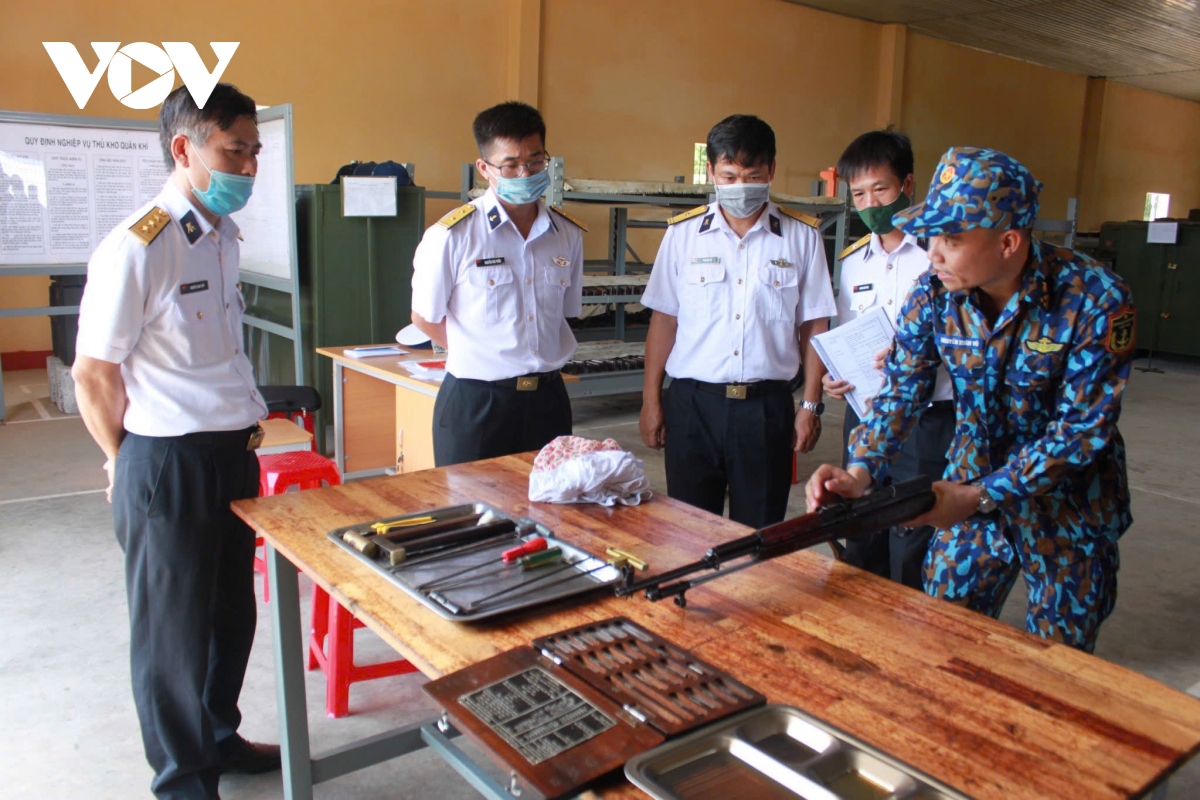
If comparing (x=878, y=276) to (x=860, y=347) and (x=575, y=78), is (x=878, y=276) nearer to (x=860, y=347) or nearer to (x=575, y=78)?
(x=860, y=347)

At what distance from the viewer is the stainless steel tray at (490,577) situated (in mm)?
1281

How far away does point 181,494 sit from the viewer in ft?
5.77

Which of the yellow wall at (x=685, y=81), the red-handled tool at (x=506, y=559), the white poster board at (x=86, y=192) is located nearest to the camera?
the red-handled tool at (x=506, y=559)

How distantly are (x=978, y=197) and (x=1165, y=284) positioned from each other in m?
9.49

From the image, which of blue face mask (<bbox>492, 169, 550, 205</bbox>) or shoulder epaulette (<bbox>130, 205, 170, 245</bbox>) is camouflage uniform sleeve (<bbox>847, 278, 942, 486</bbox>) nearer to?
blue face mask (<bbox>492, 169, 550, 205</bbox>)

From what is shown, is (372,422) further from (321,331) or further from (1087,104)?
(1087,104)

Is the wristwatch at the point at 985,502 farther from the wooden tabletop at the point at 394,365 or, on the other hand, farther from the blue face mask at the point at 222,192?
the wooden tabletop at the point at 394,365

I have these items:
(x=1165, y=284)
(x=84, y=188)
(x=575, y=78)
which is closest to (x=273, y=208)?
(x=84, y=188)

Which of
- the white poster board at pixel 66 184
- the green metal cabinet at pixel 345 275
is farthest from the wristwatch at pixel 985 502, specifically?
the white poster board at pixel 66 184

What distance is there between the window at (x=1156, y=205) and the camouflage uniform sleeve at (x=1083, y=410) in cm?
1534

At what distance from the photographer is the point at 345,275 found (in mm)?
4562

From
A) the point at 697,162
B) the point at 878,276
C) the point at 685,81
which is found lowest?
the point at 878,276

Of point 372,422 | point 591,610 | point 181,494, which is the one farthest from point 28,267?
point 591,610

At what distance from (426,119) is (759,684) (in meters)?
7.35
